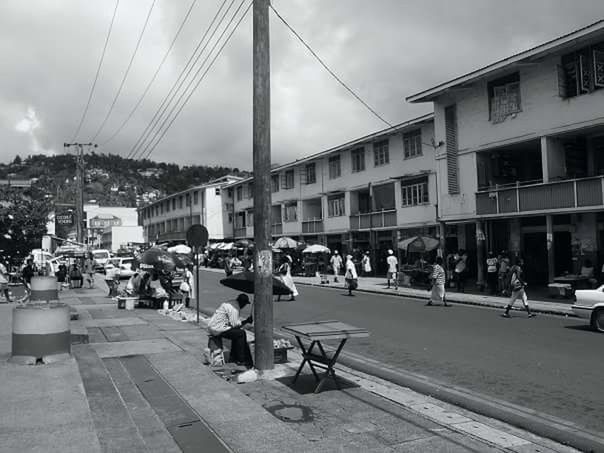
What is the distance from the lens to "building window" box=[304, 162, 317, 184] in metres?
44.3

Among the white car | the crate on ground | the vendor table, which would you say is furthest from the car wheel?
the vendor table

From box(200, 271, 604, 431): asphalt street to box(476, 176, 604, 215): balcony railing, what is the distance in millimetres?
5624

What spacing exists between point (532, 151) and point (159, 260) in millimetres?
17570

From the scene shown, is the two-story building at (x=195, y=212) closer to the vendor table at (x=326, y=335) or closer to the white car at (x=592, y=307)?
the white car at (x=592, y=307)

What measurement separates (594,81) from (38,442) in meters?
20.5

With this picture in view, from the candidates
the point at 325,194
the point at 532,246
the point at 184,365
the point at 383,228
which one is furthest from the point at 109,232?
the point at 184,365

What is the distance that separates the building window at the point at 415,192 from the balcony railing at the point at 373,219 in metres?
1.46

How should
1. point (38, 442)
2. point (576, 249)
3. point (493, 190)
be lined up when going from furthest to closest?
point (493, 190) < point (576, 249) < point (38, 442)

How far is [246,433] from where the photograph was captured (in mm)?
5656

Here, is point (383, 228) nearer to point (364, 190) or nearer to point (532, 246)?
point (364, 190)

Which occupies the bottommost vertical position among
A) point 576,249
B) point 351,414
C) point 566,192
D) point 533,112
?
point 351,414

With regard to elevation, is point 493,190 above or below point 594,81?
below

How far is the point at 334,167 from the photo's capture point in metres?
41.5

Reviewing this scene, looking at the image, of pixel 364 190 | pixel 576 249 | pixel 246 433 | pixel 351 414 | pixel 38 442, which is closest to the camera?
pixel 38 442
